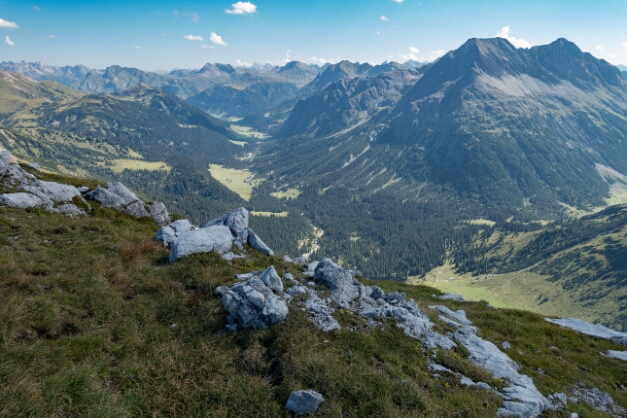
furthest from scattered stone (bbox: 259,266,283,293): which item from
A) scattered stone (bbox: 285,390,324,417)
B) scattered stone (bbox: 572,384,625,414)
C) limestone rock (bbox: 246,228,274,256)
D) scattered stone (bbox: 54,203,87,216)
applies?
scattered stone (bbox: 54,203,87,216)

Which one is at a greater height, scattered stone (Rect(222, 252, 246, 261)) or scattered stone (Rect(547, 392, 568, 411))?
scattered stone (Rect(222, 252, 246, 261))

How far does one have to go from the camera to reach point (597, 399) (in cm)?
1666

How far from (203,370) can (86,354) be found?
14.8 ft

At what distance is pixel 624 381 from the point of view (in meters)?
19.0

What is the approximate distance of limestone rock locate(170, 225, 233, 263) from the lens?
20.0 meters

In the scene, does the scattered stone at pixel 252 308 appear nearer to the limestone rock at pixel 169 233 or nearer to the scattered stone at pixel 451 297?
the limestone rock at pixel 169 233

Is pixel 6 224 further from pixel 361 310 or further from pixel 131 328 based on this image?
pixel 361 310

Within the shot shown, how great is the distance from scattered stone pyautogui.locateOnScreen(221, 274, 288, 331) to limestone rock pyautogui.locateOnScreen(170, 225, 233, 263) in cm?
636

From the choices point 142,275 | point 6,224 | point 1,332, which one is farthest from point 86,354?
point 6,224

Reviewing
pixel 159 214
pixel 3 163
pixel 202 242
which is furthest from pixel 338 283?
pixel 3 163

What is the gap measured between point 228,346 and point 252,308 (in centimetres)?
204

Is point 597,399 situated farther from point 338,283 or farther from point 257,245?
point 257,245

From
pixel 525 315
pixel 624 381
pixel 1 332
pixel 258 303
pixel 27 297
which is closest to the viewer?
pixel 1 332

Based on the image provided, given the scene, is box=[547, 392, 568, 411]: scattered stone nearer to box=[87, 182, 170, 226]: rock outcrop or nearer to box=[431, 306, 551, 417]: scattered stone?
box=[431, 306, 551, 417]: scattered stone
